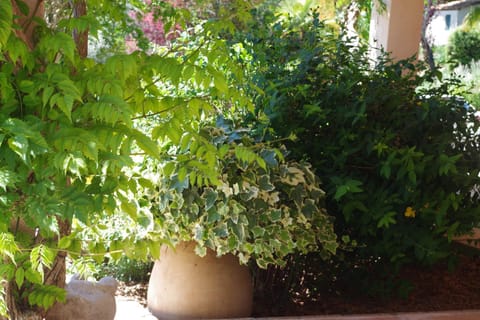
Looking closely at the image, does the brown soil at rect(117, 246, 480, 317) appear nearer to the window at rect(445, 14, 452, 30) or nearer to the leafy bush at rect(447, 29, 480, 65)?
the leafy bush at rect(447, 29, 480, 65)

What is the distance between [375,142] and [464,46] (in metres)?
21.0

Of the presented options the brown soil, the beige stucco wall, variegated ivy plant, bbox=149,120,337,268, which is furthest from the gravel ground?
the beige stucco wall

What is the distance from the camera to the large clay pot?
4.43 metres

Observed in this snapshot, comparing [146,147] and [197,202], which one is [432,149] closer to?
[197,202]

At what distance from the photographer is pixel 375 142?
4.41 metres

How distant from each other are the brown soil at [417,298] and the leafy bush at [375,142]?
304 mm

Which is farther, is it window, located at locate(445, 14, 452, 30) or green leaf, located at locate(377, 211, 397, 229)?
window, located at locate(445, 14, 452, 30)

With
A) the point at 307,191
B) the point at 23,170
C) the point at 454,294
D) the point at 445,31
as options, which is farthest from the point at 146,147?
the point at 445,31

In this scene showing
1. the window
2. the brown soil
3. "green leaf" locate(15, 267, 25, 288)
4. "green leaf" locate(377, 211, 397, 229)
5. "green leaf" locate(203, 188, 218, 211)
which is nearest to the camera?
"green leaf" locate(15, 267, 25, 288)

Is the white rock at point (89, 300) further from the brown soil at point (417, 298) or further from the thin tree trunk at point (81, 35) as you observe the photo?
the thin tree trunk at point (81, 35)

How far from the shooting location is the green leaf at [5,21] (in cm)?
204

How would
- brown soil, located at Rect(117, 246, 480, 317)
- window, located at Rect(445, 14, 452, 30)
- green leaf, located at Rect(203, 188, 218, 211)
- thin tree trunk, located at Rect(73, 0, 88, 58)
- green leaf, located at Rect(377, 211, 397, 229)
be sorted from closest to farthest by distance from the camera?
1. thin tree trunk, located at Rect(73, 0, 88, 58)
2. green leaf, located at Rect(203, 188, 218, 211)
3. green leaf, located at Rect(377, 211, 397, 229)
4. brown soil, located at Rect(117, 246, 480, 317)
5. window, located at Rect(445, 14, 452, 30)

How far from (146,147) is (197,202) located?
75.9 inches

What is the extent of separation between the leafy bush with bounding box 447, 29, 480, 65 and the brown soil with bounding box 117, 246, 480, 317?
18625 millimetres
